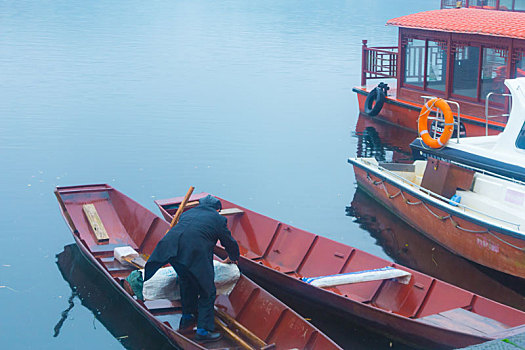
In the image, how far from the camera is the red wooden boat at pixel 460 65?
19516mm

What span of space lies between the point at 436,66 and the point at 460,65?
1.43 metres

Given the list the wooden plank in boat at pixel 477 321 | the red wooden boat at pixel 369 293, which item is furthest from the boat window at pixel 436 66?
the wooden plank in boat at pixel 477 321

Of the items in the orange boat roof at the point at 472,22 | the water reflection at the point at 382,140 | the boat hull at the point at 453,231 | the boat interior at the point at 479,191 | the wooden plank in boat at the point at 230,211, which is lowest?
the water reflection at the point at 382,140

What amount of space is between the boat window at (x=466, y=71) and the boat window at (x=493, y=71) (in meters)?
0.30

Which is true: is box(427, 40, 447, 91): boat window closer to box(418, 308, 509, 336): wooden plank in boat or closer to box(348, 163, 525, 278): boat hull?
box(348, 163, 525, 278): boat hull

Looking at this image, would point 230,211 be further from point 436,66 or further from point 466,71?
point 436,66

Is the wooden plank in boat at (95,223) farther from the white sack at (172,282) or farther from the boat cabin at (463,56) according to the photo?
the boat cabin at (463,56)

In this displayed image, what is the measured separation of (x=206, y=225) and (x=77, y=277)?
490 centimetres

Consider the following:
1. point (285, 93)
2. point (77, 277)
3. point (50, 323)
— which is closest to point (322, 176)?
point (77, 277)

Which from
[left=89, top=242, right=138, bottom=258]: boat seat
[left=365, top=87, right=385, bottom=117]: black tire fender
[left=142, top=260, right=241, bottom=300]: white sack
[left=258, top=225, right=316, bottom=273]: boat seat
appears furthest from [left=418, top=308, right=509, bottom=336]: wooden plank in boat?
[left=365, top=87, right=385, bottom=117]: black tire fender

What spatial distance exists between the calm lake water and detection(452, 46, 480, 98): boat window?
12.5 feet

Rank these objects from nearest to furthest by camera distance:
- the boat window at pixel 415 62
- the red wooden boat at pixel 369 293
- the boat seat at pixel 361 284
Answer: the red wooden boat at pixel 369 293 → the boat seat at pixel 361 284 → the boat window at pixel 415 62

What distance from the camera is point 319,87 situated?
33.0 m

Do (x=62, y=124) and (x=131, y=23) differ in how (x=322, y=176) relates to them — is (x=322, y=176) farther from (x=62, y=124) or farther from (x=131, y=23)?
(x=131, y=23)
